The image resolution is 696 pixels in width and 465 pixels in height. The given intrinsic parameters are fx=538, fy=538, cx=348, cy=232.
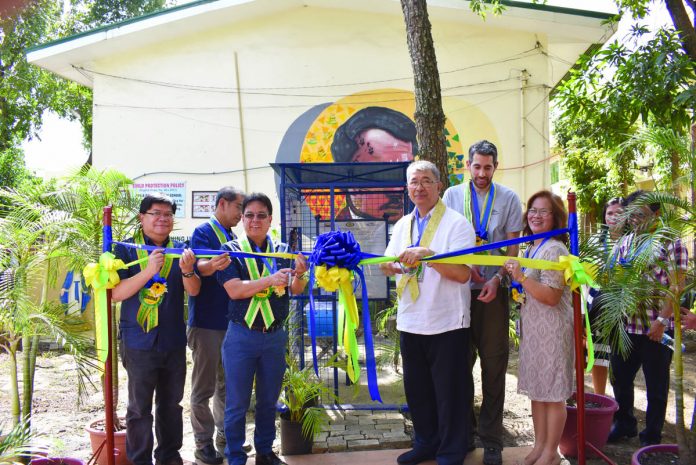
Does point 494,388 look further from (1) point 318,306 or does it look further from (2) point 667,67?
(2) point 667,67

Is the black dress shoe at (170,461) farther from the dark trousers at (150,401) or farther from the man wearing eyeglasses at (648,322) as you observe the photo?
the man wearing eyeglasses at (648,322)

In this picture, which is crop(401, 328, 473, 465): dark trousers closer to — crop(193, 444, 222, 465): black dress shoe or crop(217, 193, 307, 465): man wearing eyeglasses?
crop(217, 193, 307, 465): man wearing eyeglasses

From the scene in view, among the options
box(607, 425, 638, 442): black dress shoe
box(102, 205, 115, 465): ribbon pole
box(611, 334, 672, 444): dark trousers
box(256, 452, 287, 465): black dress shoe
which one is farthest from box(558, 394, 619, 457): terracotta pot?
box(102, 205, 115, 465): ribbon pole

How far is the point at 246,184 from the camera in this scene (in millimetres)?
10109

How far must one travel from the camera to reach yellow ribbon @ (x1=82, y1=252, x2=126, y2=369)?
311cm

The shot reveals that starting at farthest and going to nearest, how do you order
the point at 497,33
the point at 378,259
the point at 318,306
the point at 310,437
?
the point at 497,33
the point at 318,306
the point at 310,437
the point at 378,259

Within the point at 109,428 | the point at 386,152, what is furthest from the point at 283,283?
the point at 386,152

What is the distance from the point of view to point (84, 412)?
527cm

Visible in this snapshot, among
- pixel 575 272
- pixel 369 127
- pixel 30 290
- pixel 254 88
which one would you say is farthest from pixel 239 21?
pixel 575 272

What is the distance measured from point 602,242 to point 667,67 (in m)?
1.51

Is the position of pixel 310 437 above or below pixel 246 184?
below

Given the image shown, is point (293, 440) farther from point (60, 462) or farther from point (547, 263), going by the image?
point (547, 263)

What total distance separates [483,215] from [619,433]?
217 centimetres

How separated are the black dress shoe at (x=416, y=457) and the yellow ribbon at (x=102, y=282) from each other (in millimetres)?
2014
